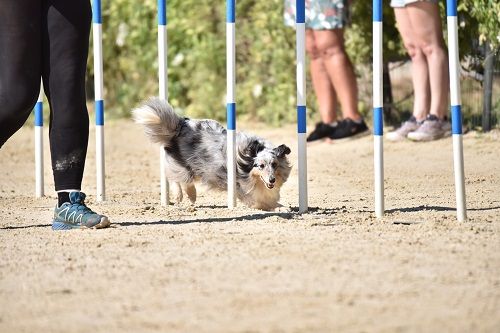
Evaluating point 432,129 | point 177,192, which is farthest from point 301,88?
point 432,129

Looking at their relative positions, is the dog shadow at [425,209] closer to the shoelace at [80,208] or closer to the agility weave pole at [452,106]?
the agility weave pole at [452,106]

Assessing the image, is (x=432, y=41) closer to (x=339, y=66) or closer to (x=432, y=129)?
(x=432, y=129)

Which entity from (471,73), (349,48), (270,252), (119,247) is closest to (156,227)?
(119,247)

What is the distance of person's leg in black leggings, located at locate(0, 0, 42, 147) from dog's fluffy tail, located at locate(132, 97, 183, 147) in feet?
4.77

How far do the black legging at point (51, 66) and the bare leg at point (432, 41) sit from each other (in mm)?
4455

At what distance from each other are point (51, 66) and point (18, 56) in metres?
0.19

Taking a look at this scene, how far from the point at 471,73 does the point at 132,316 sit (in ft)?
23.3

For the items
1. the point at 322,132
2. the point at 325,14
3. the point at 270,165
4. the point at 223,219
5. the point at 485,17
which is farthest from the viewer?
Result: the point at 322,132

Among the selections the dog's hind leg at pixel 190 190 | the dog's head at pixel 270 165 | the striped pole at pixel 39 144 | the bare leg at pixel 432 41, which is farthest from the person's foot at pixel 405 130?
the striped pole at pixel 39 144

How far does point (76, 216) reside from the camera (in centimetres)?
595

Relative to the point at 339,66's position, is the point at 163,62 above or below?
below

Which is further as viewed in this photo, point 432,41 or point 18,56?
point 432,41

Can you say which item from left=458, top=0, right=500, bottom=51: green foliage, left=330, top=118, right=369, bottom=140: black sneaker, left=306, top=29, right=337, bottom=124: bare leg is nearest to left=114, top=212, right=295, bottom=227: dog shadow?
left=458, top=0, right=500, bottom=51: green foliage

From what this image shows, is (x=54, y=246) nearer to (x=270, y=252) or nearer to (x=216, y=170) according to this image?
(x=270, y=252)
